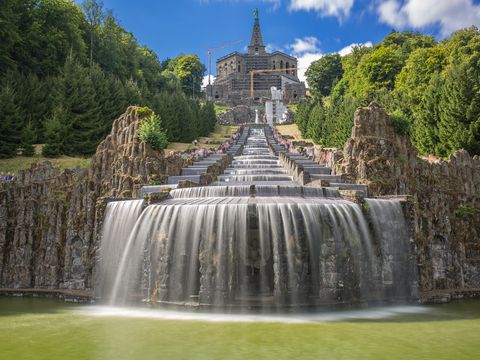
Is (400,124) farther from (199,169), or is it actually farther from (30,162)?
(30,162)

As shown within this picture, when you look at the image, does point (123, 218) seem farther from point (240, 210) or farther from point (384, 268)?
point (384, 268)

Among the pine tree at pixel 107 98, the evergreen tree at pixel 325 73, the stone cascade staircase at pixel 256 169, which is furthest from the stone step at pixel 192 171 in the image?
the evergreen tree at pixel 325 73

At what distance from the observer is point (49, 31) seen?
6594cm

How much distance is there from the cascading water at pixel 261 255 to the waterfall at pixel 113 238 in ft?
0.98

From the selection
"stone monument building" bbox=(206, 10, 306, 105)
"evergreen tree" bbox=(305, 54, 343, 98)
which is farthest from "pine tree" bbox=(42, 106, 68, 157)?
"evergreen tree" bbox=(305, 54, 343, 98)

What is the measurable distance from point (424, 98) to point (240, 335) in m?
48.2

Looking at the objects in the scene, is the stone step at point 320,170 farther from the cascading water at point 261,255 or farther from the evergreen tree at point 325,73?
the evergreen tree at point 325,73

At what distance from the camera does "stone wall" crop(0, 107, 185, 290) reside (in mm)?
A: 28688

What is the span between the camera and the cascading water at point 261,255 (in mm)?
20219

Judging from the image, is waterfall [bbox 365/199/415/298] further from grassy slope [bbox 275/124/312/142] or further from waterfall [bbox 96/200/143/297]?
grassy slope [bbox 275/124/312/142]

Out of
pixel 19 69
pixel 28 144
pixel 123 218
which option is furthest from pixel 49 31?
pixel 123 218

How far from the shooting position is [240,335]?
51.8 ft

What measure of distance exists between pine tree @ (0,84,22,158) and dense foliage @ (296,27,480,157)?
126 ft

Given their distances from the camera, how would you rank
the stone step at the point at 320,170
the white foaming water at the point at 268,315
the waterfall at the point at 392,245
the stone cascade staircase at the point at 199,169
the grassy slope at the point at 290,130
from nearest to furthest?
1. the white foaming water at the point at 268,315
2. the waterfall at the point at 392,245
3. the stone cascade staircase at the point at 199,169
4. the stone step at the point at 320,170
5. the grassy slope at the point at 290,130
